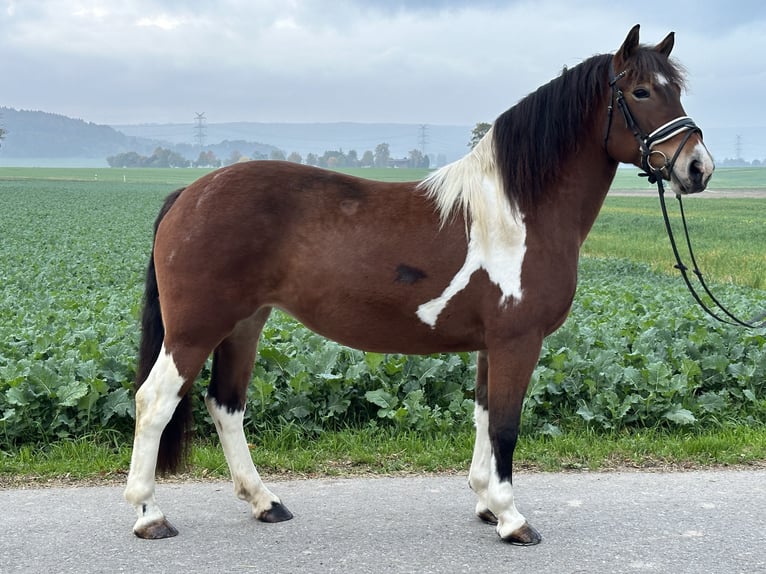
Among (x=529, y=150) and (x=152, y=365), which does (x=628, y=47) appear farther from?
(x=152, y=365)

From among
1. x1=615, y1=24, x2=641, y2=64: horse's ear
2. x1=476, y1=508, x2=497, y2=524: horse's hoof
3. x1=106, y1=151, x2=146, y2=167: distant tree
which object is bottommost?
x1=476, y1=508, x2=497, y2=524: horse's hoof

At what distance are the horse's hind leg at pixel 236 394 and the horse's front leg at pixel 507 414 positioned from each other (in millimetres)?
1285

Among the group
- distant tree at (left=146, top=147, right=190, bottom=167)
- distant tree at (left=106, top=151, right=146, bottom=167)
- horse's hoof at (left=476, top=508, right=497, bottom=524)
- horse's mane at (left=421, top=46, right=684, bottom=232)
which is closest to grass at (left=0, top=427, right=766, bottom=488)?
horse's hoof at (left=476, top=508, right=497, bottom=524)

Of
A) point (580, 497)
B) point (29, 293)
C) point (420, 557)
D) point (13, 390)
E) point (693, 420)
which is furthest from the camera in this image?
point (29, 293)

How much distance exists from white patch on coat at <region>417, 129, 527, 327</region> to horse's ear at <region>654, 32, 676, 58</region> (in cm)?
98

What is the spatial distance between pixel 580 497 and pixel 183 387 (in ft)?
7.45

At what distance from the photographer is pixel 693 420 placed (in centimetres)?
562

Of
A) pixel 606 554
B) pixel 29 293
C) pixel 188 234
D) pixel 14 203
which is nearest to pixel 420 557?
pixel 606 554

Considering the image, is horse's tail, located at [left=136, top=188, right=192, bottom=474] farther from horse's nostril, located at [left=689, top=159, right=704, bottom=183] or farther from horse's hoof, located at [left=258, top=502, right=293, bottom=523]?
horse's nostril, located at [left=689, top=159, right=704, bottom=183]

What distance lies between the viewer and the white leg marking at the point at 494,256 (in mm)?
3846

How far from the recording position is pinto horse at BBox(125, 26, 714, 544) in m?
3.84

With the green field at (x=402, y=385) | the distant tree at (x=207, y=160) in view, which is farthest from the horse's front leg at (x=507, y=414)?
the distant tree at (x=207, y=160)

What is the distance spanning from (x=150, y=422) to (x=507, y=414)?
1.80 m

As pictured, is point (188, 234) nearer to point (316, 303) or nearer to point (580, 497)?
point (316, 303)
